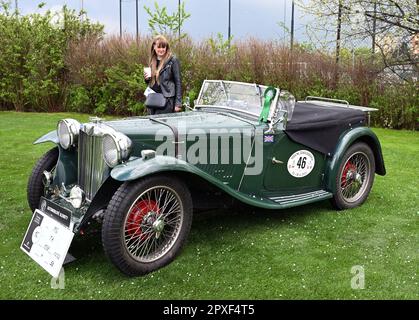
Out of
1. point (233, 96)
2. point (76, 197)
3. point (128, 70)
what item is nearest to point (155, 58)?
point (233, 96)

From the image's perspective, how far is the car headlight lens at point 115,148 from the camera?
3.41 meters

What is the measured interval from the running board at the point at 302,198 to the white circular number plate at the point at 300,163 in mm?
198

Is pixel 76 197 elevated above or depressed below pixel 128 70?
below

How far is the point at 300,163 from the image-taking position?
446cm

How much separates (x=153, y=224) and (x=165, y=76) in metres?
2.66

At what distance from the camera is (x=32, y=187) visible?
13.2 ft

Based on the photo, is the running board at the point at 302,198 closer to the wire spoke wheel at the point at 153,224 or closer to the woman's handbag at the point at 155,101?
the wire spoke wheel at the point at 153,224

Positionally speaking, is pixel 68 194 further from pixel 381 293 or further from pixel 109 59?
pixel 109 59

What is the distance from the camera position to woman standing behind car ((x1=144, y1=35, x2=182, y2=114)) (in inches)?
218

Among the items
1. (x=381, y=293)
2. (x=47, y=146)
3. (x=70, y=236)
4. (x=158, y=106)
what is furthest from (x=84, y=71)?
(x=381, y=293)

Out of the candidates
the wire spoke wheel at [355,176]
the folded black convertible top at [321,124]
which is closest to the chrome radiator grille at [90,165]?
the folded black convertible top at [321,124]

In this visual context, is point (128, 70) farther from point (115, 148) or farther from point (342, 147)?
point (115, 148)

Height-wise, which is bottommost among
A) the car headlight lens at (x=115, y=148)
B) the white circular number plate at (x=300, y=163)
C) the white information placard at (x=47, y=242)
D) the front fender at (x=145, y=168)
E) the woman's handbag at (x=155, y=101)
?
the white information placard at (x=47, y=242)

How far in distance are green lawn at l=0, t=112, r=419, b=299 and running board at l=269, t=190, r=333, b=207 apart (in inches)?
8.6
